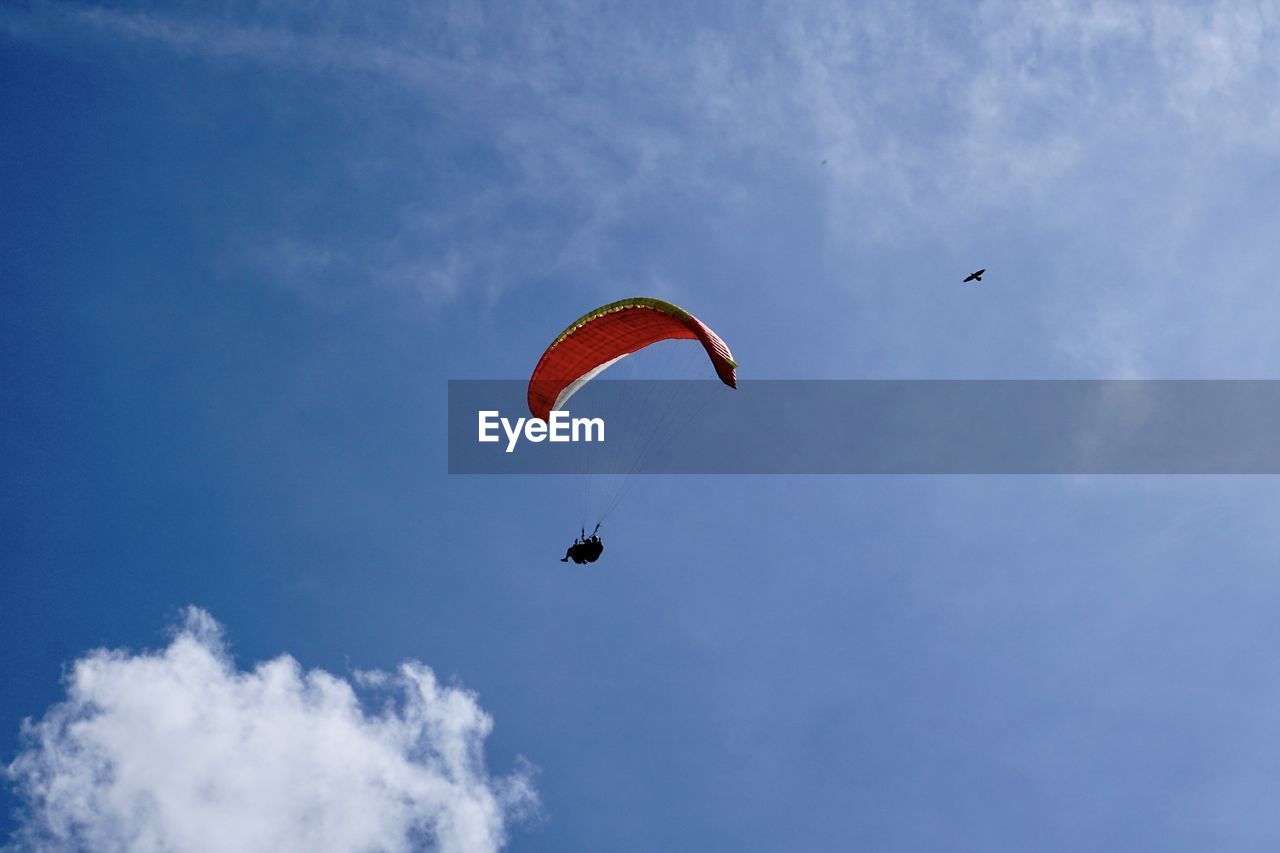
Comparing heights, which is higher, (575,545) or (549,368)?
(549,368)

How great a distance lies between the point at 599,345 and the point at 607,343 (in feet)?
0.93

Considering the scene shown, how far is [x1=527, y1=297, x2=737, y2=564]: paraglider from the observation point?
86.5ft

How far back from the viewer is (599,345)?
29688 mm

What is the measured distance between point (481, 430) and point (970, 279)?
62.0 ft

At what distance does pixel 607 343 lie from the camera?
2964cm

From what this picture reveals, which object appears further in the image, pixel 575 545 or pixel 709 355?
pixel 575 545

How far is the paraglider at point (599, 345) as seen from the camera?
2636cm

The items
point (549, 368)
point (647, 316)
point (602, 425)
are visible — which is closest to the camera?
point (647, 316)

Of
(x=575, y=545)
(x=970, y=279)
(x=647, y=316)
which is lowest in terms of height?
(x=575, y=545)

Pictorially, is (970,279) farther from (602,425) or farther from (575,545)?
(575,545)

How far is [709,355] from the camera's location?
84.7 feet

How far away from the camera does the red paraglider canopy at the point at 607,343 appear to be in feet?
85.3

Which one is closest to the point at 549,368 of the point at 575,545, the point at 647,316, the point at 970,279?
the point at 647,316

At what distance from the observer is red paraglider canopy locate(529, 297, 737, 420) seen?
2598 cm
